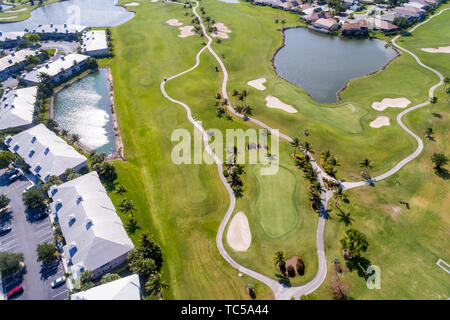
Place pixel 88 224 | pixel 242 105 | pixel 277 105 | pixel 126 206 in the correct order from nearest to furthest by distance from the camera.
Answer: pixel 88 224 → pixel 126 206 → pixel 242 105 → pixel 277 105

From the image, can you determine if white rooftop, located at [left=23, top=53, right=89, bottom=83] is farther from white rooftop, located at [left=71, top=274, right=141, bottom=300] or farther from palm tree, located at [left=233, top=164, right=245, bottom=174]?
white rooftop, located at [left=71, top=274, right=141, bottom=300]

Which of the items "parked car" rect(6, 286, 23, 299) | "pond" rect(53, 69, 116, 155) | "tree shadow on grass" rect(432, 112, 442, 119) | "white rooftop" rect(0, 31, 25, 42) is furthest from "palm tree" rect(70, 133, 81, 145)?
"tree shadow on grass" rect(432, 112, 442, 119)

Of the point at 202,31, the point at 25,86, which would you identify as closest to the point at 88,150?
the point at 25,86

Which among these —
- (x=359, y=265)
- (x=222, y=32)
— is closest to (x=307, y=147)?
(x=359, y=265)

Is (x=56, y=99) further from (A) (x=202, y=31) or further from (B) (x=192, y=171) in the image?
(A) (x=202, y=31)

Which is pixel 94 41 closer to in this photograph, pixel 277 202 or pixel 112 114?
pixel 112 114
